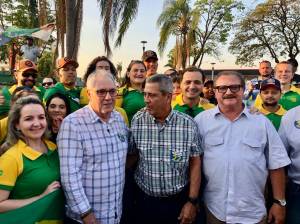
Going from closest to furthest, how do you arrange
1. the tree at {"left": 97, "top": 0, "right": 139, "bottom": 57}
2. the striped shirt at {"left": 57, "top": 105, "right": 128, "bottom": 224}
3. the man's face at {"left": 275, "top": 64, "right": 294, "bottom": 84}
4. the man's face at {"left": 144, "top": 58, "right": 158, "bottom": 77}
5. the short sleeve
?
1. the short sleeve
2. the striped shirt at {"left": 57, "top": 105, "right": 128, "bottom": 224}
3. the man's face at {"left": 275, "top": 64, "right": 294, "bottom": 84}
4. the man's face at {"left": 144, "top": 58, "right": 158, "bottom": 77}
5. the tree at {"left": 97, "top": 0, "right": 139, "bottom": 57}

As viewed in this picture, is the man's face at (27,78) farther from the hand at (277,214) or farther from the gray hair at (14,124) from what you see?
the hand at (277,214)

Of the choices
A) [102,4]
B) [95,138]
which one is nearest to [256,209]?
[95,138]

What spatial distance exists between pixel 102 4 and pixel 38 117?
424 inches

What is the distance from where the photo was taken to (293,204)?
3740 millimetres

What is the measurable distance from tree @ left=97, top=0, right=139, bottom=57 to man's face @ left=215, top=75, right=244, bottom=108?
10.2 metres

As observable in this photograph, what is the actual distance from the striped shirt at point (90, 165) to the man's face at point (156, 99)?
47 centimetres

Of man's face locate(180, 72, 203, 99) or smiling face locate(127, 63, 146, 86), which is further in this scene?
smiling face locate(127, 63, 146, 86)

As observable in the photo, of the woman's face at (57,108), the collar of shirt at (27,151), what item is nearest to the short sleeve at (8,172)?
the collar of shirt at (27,151)

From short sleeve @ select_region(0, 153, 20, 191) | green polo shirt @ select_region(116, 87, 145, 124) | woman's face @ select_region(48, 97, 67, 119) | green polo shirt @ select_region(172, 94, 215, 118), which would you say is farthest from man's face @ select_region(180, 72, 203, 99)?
short sleeve @ select_region(0, 153, 20, 191)

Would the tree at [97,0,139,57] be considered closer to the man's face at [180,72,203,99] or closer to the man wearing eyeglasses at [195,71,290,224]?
the man's face at [180,72,203,99]

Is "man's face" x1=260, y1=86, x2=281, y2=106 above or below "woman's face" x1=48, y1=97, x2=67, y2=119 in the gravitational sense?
above

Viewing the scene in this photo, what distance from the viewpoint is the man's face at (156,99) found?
350 centimetres

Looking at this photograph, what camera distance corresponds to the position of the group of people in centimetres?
307

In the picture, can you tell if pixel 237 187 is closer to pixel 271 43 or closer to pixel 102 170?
pixel 102 170
